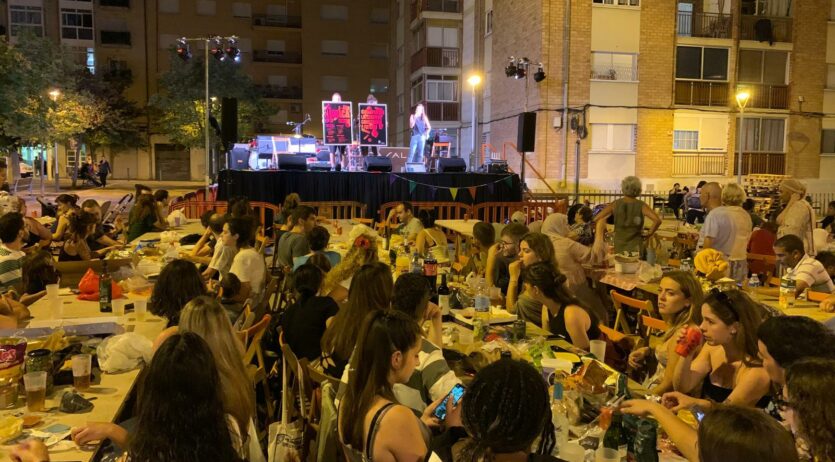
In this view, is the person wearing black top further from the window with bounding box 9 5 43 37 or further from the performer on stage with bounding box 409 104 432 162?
the window with bounding box 9 5 43 37

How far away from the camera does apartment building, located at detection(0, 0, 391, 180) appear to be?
4097 cm

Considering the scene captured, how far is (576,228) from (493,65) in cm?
1871

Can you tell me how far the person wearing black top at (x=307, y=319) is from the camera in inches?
169

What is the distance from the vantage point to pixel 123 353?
364 centimetres

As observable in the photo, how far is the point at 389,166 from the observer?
17406 mm

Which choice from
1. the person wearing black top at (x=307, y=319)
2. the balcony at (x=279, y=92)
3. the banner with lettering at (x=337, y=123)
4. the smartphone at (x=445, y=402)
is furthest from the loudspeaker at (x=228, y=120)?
the balcony at (x=279, y=92)

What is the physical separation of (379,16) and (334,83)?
5.33 metres

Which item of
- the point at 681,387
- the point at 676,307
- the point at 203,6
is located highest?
the point at 203,6

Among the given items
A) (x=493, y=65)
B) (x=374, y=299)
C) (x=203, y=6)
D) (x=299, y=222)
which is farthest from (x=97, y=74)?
(x=374, y=299)

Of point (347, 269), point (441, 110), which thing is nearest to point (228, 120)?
point (347, 269)

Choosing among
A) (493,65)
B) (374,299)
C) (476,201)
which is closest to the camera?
(374,299)

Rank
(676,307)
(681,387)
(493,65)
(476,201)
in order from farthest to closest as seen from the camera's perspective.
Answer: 1. (493,65)
2. (476,201)
3. (676,307)
4. (681,387)

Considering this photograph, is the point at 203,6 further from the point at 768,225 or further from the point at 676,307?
the point at 676,307

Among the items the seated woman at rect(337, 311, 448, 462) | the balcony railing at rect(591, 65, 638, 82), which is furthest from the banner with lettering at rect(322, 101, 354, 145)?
the seated woman at rect(337, 311, 448, 462)
